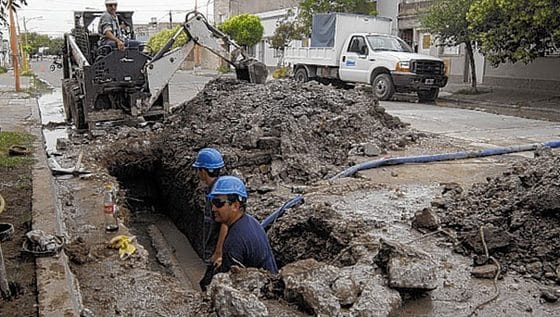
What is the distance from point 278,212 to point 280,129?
291 cm

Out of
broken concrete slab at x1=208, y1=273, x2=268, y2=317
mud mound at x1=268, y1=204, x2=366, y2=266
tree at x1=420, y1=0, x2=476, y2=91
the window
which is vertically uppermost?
tree at x1=420, y1=0, x2=476, y2=91

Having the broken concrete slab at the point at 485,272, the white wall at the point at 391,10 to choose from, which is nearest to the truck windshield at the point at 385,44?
the white wall at the point at 391,10

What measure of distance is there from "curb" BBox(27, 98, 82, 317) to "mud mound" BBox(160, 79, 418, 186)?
270 centimetres

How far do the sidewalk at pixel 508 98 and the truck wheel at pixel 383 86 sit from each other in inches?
115

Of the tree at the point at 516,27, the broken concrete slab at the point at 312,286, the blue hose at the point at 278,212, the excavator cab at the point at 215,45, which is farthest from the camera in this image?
the tree at the point at 516,27

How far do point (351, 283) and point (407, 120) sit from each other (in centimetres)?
1157

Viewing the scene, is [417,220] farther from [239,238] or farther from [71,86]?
[71,86]

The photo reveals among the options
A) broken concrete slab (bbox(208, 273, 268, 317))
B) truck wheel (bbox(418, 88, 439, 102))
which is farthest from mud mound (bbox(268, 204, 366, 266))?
truck wheel (bbox(418, 88, 439, 102))

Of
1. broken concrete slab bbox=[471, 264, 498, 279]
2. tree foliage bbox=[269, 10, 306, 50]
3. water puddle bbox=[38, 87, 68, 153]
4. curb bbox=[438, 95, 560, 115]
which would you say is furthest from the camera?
tree foliage bbox=[269, 10, 306, 50]

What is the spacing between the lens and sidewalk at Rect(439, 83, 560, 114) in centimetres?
1983

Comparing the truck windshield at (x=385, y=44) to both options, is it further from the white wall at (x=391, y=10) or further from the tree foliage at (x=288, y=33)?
the tree foliage at (x=288, y=33)

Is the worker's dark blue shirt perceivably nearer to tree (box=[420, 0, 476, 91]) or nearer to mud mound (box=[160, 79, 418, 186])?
mud mound (box=[160, 79, 418, 186])

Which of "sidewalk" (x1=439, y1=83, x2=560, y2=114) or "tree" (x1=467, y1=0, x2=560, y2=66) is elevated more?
"tree" (x1=467, y1=0, x2=560, y2=66)

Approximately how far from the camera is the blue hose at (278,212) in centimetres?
677
